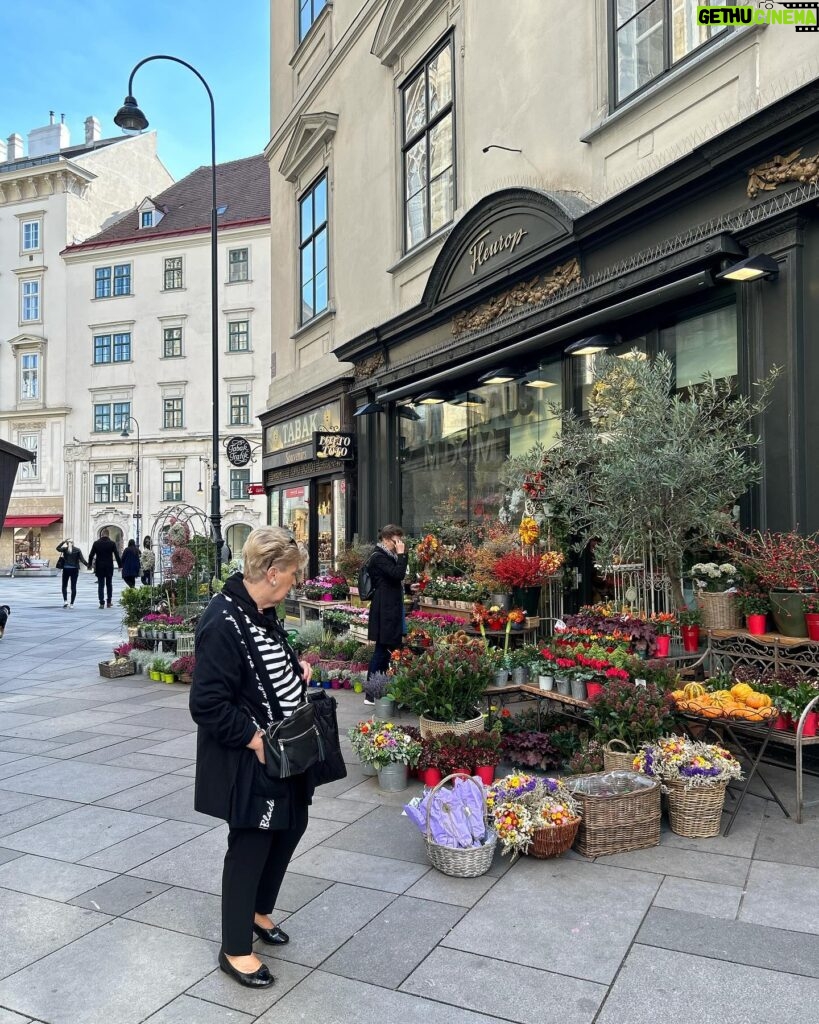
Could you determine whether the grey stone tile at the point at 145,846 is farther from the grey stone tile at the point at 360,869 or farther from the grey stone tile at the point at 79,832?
the grey stone tile at the point at 360,869

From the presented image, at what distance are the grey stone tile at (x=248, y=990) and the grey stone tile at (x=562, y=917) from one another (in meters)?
0.69

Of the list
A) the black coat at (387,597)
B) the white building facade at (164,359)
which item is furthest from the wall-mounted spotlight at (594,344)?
the white building facade at (164,359)

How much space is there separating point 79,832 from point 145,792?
0.81m

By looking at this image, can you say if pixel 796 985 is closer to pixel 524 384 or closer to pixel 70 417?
pixel 524 384

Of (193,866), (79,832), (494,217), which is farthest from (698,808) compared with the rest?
(494,217)

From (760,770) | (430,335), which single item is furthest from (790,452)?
(430,335)

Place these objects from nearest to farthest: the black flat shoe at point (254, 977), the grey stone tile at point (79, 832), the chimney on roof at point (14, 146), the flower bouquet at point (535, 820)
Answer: the black flat shoe at point (254, 977)
the flower bouquet at point (535, 820)
the grey stone tile at point (79, 832)
the chimney on roof at point (14, 146)

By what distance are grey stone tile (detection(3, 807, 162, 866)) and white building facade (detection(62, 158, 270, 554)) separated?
37.8m

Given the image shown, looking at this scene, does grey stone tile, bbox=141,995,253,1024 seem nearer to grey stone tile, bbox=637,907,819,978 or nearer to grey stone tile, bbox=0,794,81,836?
grey stone tile, bbox=637,907,819,978

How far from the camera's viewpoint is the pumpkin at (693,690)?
557 cm

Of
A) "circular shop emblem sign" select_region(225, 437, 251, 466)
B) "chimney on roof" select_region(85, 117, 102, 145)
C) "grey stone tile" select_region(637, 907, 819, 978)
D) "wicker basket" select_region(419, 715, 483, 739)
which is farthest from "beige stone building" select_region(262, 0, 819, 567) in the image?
"chimney on roof" select_region(85, 117, 102, 145)

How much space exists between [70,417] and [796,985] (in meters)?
49.3

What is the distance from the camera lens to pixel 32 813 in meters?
5.51

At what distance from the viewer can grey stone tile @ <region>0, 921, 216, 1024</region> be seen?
3154 mm
